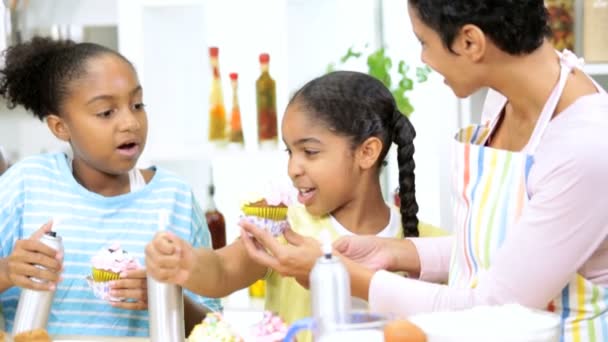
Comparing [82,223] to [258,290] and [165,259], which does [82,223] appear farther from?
[258,290]

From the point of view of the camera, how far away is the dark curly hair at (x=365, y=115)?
2.11m

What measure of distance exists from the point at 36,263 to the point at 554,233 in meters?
0.95

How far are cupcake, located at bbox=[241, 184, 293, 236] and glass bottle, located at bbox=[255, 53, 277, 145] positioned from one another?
1.47 m

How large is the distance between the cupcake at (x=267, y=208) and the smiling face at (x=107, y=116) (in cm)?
59

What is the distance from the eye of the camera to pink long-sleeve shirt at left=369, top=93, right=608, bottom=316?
1.52 m

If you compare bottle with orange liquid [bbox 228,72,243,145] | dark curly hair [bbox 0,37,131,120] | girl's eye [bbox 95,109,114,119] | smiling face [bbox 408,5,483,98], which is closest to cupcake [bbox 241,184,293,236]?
smiling face [bbox 408,5,483,98]

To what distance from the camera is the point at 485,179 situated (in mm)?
1682

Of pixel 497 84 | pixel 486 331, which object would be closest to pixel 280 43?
pixel 497 84

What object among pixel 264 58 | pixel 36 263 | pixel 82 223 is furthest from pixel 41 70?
pixel 264 58

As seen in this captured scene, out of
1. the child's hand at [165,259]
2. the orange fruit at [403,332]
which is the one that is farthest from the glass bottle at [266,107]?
the orange fruit at [403,332]

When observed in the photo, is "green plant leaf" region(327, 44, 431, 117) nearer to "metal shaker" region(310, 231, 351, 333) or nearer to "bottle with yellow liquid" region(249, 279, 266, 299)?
"bottle with yellow liquid" region(249, 279, 266, 299)

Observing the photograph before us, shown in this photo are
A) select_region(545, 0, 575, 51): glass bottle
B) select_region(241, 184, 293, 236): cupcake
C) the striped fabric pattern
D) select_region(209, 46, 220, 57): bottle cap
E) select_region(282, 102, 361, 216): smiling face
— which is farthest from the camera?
select_region(209, 46, 220, 57): bottle cap

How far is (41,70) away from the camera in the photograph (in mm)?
2424

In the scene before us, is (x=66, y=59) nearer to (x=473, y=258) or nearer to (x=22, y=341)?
(x=22, y=341)
